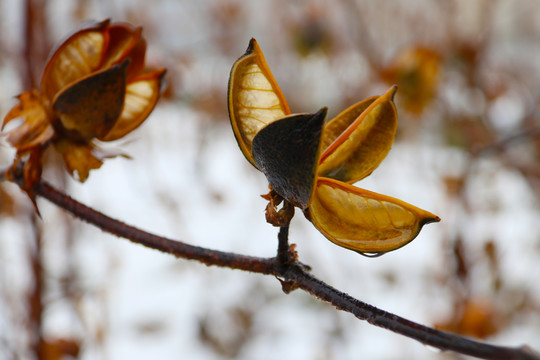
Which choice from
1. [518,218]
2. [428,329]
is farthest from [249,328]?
[428,329]

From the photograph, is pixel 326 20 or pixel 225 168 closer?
pixel 326 20

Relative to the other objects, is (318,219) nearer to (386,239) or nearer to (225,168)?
(386,239)

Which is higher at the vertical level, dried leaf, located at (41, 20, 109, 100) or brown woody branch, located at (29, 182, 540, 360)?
dried leaf, located at (41, 20, 109, 100)

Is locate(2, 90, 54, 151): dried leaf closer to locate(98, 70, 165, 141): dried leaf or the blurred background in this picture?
locate(98, 70, 165, 141): dried leaf

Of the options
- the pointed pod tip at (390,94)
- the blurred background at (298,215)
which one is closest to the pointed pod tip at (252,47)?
the pointed pod tip at (390,94)

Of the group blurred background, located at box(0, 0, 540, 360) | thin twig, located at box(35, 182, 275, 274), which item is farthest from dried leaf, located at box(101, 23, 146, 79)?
blurred background, located at box(0, 0, 540, 360)
